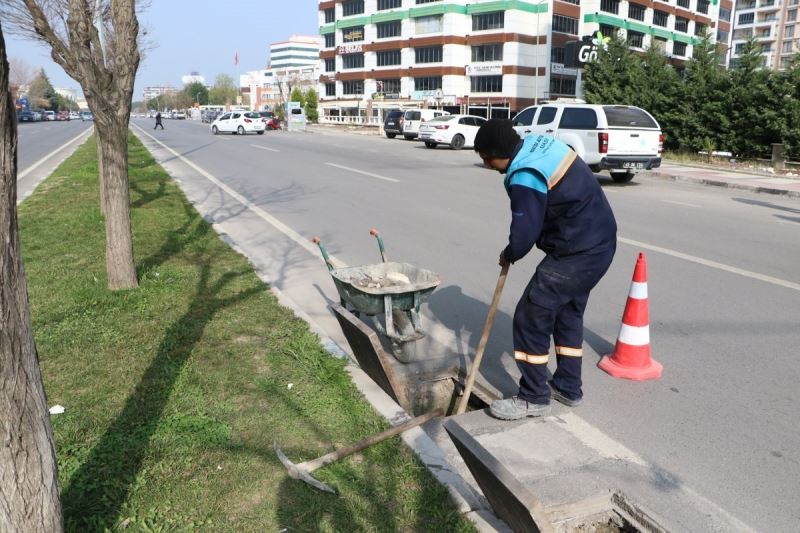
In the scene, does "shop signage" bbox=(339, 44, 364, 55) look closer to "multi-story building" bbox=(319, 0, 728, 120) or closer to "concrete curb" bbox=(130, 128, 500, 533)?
"multi-story building" bbox=(319, 0, 728, 120)

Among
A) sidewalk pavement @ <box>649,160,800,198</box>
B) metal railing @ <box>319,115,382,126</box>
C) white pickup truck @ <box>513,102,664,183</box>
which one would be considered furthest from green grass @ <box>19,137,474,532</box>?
metal railing @ <box>319,115,382,126</box>

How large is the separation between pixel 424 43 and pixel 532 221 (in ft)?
216

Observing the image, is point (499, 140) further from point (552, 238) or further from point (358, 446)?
point (358, 446)

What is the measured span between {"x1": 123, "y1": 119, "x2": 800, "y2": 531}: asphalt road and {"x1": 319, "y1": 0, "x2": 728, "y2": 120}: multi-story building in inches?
1894

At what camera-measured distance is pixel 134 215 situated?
1048cm

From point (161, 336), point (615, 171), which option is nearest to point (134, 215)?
point (161, 336)

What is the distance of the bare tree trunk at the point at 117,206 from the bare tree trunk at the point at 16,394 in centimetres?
429

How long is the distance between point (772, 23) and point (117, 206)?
398 ft

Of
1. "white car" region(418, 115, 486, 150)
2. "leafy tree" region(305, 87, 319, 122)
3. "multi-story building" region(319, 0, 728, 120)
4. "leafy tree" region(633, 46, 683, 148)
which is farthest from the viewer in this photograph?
"leafy tree" region(305, 87, 319, 122)

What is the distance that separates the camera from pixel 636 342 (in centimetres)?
459

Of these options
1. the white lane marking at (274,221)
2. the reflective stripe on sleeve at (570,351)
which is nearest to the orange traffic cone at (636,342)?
the reflective stripe on sleeve at (570,351)

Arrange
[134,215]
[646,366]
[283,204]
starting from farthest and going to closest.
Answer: [283,204]
[134,215]
[646,366]

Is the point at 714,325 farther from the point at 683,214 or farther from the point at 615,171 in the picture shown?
the point at 615,171

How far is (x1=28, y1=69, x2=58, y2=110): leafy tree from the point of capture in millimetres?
124688
